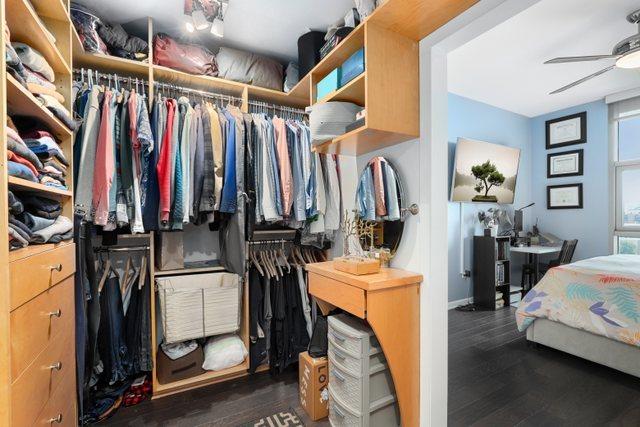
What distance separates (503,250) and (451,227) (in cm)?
78

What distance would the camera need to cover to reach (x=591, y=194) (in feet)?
13.6

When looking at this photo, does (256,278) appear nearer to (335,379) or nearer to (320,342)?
(320,342)

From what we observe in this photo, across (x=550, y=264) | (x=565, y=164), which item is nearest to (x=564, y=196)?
(x=565, y=164)

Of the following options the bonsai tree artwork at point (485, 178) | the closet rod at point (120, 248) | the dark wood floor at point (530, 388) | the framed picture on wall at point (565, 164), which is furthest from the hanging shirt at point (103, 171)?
the framed picture on wall at point (565, 164)

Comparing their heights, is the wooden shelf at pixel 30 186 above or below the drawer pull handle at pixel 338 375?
above

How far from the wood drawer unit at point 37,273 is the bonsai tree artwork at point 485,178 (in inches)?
158

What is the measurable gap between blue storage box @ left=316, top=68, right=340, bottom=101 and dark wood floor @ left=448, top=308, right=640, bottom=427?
209 cm

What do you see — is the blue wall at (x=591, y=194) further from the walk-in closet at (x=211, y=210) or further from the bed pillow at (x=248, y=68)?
the bed pillow at (x=248, y=68)

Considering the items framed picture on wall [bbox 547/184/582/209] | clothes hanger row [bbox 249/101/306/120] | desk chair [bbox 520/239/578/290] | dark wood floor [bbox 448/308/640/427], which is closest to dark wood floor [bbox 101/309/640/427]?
dark wood floor [bbox 448/308/640/427]

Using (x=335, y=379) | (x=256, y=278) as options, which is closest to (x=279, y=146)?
(x=256, y=278)

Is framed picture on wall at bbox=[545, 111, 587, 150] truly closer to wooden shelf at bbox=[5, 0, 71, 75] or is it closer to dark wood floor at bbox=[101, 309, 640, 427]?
dark wood floor at bbox=[101, 309, 640, 427]

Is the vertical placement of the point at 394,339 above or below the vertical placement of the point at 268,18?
below

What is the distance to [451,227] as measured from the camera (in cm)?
375

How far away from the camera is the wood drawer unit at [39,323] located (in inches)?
34.1
